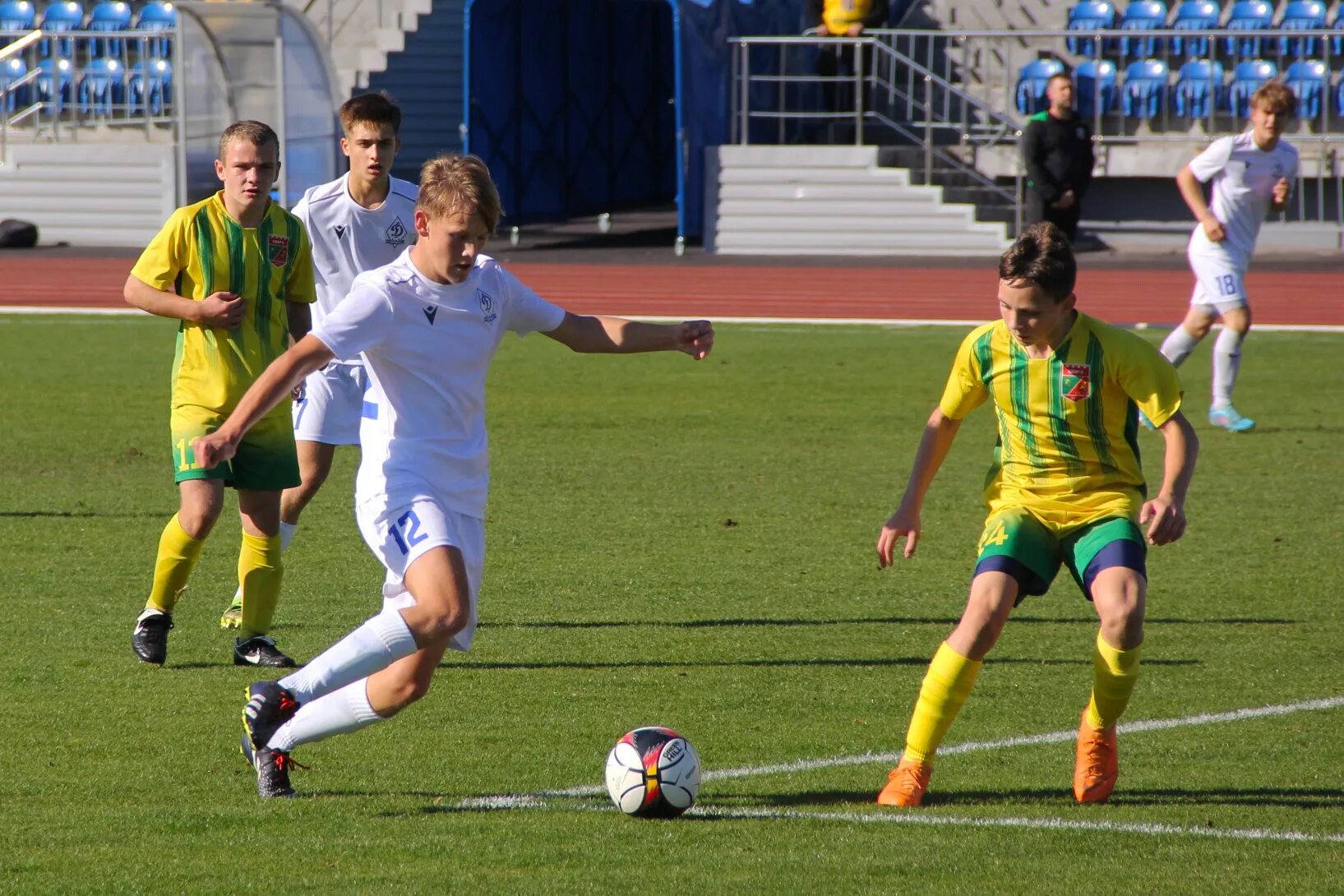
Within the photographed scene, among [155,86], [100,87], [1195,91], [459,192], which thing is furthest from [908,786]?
[100,87]

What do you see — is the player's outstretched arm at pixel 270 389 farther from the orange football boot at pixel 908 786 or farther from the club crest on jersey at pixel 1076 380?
the club crest on jersey at pixel 1076 380

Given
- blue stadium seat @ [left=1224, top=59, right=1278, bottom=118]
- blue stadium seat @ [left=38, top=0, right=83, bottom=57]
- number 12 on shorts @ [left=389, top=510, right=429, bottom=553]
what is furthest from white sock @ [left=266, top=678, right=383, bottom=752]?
blue stadium seat @ [left=38, top=0, right=83, bottom=57]

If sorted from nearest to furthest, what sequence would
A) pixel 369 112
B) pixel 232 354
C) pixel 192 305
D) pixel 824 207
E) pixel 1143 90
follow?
pixel 192 305 < pixel 232 354 < pixel 369 112 < pixel 824 207 < pixel 1143 90

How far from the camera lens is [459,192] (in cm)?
448

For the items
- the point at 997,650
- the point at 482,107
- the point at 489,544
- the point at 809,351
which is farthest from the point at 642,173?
the point at 997,650

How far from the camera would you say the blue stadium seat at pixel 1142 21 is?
2725 centimetres

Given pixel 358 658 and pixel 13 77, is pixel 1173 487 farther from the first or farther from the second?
pixel 13 77

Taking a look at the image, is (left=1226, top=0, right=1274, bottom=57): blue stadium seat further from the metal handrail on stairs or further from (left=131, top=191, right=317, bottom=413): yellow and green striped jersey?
(left=131, top=191, right=317, bottom=413): yellow and green striped jersey

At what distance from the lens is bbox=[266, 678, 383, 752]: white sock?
4.52 meters

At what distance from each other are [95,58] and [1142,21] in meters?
17.3

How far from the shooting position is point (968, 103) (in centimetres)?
2714

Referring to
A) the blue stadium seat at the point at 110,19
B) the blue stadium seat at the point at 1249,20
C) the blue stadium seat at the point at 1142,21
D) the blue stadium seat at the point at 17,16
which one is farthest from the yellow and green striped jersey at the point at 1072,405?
the blue stadium seat at the point at 17,16

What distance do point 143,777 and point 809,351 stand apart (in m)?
11.3

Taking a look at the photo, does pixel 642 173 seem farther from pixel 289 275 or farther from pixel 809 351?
pixel 289 275
